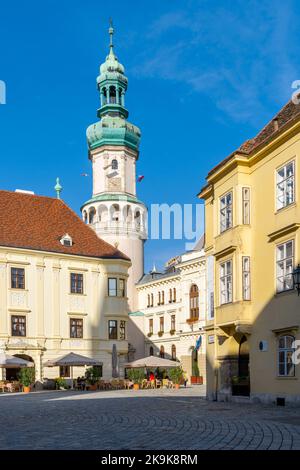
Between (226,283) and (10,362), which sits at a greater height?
(226,283)

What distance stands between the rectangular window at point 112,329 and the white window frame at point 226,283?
2316 cm

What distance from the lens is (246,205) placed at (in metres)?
24.8

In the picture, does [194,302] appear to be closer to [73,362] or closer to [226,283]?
[73,362]

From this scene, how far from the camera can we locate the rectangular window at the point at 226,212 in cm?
2534

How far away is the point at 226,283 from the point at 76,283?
23.3 m

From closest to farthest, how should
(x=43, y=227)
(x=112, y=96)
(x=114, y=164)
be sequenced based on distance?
(x=43, y=227) → (x=114, y=164) → (x=112, y=96)

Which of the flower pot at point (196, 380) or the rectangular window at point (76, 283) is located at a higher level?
the rectangular window at point (76, 283)

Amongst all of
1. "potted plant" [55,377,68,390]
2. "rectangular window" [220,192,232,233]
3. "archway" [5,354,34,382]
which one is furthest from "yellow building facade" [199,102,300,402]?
"archway" [5,354,34,382]

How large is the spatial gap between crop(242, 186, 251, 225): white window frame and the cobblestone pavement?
6.92m

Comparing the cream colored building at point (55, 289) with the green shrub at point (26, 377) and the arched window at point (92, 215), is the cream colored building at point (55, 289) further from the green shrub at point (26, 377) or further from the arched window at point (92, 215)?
the arched window at point (92, 215)

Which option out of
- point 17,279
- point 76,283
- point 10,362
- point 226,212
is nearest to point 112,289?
point 76,283

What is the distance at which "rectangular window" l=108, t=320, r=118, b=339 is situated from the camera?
47719mm

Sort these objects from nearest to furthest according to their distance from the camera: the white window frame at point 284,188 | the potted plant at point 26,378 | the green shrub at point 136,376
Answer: the white window frame at point 284,188 → the potted plant at point 26,378 → the green shrub at point 136,376

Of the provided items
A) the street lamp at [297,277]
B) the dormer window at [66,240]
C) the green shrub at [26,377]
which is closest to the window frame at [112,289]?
the dormer window at [66,240]
